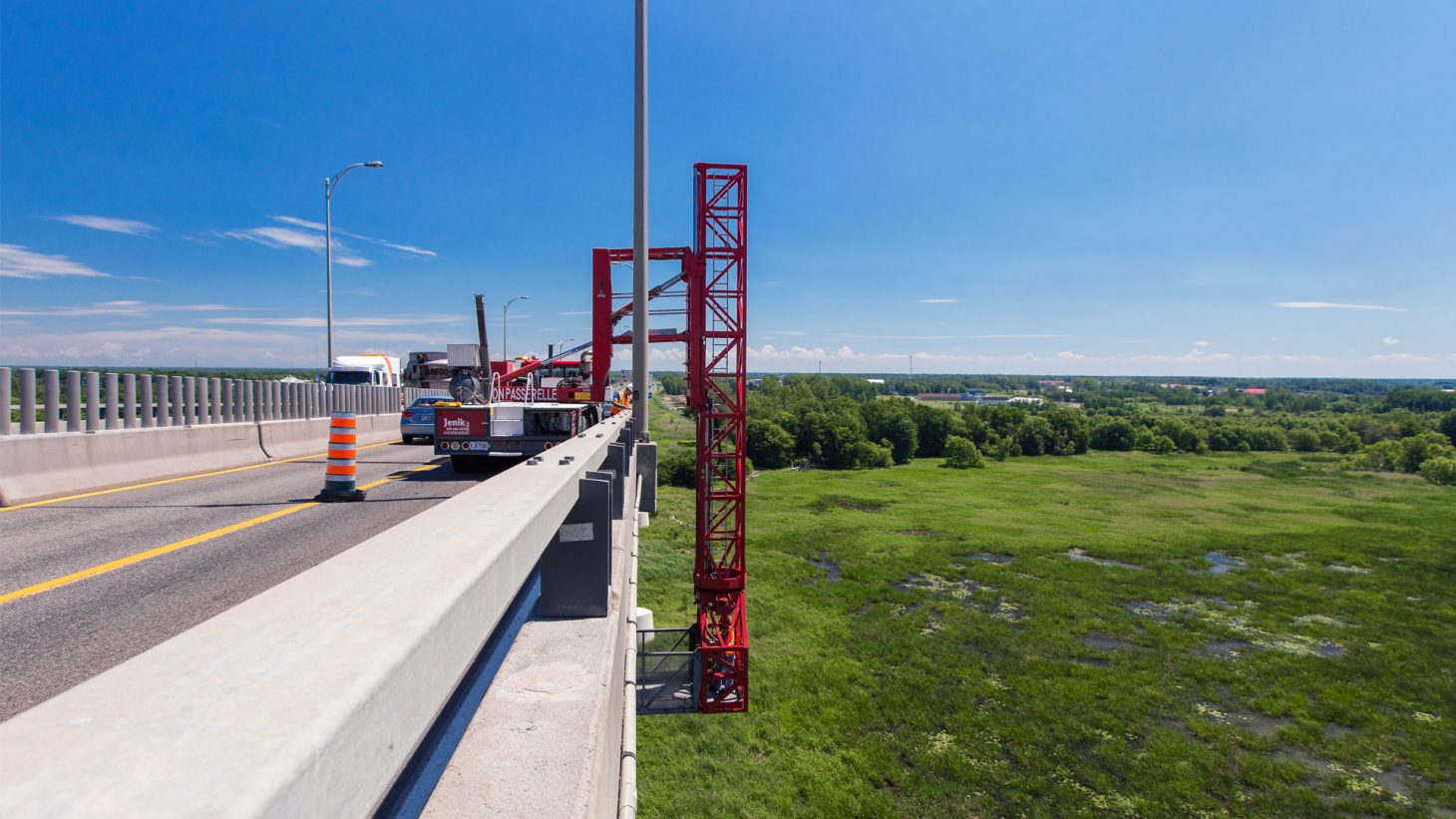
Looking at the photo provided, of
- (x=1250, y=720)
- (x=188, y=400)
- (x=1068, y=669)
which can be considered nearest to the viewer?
(x=188, y=400)

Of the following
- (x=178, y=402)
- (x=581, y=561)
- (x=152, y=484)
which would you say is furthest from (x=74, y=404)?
(x=581, y=561)

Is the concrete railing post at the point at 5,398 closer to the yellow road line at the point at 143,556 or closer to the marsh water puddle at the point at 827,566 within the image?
the yellow road line at the point at 143,556

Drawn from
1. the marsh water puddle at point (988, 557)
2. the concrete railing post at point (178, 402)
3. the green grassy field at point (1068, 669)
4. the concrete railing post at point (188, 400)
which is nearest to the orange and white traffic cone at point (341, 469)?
the concrete railing post at point (178, 402)

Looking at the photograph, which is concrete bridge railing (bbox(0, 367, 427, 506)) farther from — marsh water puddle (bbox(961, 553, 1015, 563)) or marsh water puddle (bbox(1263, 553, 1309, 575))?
marsh water puddle (bbox(1263, 553, 1309, 575))

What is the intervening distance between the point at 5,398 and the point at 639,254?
8.81 meters

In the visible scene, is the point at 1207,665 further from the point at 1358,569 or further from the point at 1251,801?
the point at 1358,569

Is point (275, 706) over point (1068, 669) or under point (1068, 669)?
over

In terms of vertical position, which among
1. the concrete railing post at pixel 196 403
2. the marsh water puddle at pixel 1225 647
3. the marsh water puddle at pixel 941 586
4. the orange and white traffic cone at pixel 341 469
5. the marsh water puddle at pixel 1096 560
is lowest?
the marsh water puddle at pixel 1225 647

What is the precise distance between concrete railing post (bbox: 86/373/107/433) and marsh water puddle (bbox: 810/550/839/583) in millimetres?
30471

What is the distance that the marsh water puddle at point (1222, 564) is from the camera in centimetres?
4025

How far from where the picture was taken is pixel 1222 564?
42.1m

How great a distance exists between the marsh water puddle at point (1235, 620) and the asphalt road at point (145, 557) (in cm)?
3291

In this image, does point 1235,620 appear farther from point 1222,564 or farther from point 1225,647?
point 1222,564

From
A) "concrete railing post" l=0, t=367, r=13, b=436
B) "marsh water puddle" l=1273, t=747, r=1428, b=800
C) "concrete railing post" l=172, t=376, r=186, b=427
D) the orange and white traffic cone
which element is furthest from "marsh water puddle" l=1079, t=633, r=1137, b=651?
"concrete railing post" l=0, t=367, r=13, b=436
